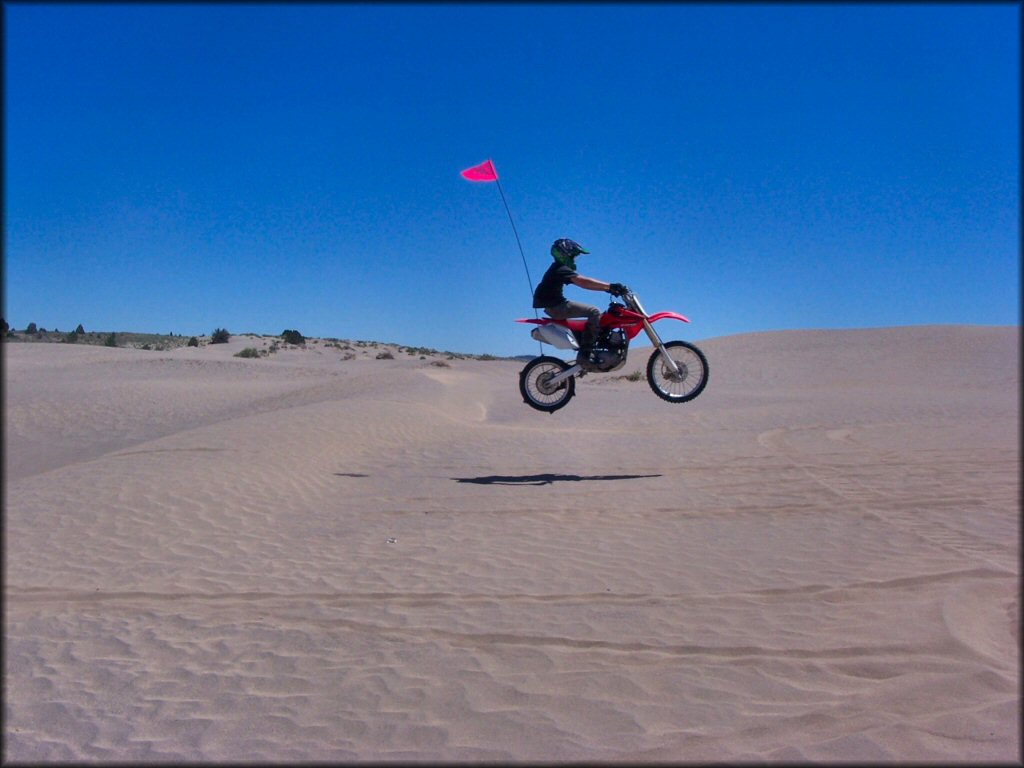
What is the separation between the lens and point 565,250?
383 inches

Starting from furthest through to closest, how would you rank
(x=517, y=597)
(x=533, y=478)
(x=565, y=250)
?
(x=533, y=478) → (x=565, y=250) → (x=517, y=597)

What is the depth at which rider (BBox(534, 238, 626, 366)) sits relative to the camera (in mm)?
9766

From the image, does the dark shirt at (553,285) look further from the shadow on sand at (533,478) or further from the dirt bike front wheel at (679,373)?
the shadow on sand at (533,478)

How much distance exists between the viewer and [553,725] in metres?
4.58

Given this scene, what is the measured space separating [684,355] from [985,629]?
5.78m

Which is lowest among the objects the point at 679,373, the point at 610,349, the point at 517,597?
the point at 517,597

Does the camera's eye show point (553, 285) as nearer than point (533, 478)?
Yes

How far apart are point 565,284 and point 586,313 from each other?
600 millimetres

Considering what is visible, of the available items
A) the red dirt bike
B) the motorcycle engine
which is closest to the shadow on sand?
the red dirt bike

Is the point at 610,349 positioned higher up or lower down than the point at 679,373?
higher up

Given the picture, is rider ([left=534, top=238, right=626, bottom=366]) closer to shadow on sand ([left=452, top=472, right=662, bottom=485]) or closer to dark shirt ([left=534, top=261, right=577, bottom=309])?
dark shirt ([left=534, top=261, right=577, bottom=309])

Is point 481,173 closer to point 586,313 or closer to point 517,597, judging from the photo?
point 586,313

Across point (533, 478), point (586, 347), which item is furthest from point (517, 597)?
point (533, 478)

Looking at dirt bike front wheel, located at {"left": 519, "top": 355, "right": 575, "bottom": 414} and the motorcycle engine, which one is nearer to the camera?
the motorcycle engine
